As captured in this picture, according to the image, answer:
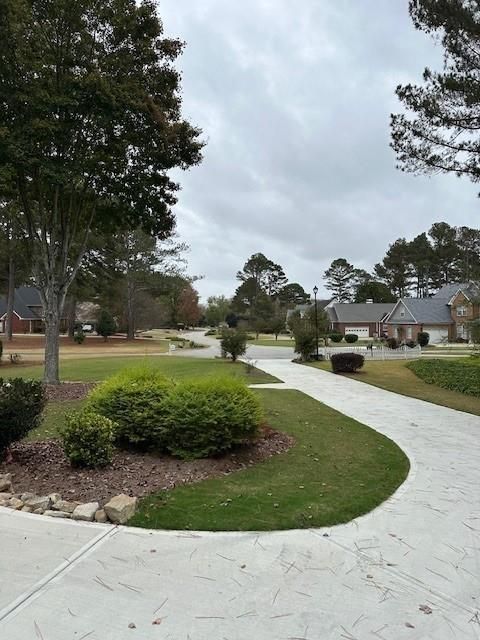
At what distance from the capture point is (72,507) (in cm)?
389

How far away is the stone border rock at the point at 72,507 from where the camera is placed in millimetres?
3725

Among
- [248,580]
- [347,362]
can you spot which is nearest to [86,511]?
[248,580]

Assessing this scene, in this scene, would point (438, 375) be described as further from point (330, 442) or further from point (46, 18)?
point (46, 18)

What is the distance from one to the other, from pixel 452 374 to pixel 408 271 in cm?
7060

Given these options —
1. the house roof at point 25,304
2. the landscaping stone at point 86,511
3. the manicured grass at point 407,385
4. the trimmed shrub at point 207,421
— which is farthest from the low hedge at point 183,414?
the house roof at point 25,304

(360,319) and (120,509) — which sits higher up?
(360,319)

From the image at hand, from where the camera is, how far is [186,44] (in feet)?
42.2

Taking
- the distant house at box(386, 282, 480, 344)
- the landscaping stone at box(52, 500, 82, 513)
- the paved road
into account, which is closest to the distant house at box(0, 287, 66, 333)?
the distant house at box(386, 282, 480, 344)

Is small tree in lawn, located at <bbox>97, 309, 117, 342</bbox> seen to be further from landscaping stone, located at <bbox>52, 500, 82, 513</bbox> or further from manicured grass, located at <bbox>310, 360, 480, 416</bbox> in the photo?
landscaping stone, located at <bbox>52, 500, 82, 513</bbox>

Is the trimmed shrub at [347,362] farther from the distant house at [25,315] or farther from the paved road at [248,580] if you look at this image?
the distant house at [25,315]

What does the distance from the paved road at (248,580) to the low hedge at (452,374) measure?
12007mm

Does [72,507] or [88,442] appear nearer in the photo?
[72,507]

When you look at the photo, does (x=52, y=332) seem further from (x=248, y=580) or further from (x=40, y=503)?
(x=248, y=580)

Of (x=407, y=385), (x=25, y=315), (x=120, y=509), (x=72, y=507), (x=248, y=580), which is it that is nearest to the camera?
(x=248, y=580)
